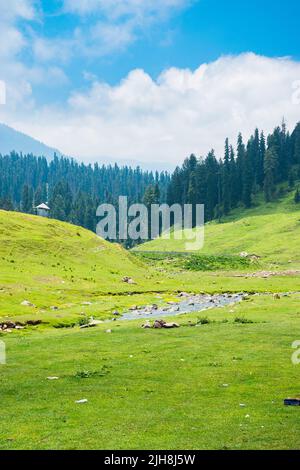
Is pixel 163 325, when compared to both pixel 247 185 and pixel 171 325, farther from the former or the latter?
pixel 247 185

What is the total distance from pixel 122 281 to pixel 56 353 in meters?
47.6

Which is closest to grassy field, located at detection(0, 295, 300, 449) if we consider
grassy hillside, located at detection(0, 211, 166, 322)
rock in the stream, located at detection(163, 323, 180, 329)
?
rock in the stream, located at detection(163, 323, 180, 329)

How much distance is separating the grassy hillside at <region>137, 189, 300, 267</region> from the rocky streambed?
4875 cm

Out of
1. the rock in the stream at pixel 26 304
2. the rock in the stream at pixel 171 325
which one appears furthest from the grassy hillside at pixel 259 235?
the rock in the stream at pixel 171 325

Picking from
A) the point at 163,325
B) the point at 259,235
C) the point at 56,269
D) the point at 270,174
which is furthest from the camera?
the point at 270,174

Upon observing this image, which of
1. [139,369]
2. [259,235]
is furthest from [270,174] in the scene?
[139,369]

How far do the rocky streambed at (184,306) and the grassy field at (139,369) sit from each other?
2.74m

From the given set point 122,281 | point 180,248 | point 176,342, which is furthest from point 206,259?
point 176,342

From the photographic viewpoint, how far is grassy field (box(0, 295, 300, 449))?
57.5 ft

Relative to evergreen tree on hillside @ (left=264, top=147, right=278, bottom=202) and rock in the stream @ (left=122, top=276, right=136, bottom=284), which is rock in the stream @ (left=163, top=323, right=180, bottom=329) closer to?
rock in the stream @ (left=122, top=276, right=136, bottom=284)

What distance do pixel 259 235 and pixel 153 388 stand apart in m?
124

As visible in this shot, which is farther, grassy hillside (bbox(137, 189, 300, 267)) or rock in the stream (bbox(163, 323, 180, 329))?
grassy hillside (bbox(137, 189, 300, 267))

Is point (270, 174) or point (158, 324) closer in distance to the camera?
point (158, 324)

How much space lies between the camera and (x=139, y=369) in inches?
1119
